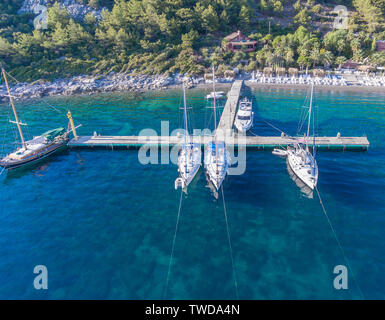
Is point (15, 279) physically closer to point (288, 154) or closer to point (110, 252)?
point (110, 252)

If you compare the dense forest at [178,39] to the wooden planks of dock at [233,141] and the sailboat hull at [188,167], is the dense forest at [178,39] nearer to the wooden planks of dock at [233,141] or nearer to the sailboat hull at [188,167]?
the wooden planks of dock at [233,141]

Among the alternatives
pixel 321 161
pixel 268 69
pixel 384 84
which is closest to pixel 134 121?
pixel 321 161

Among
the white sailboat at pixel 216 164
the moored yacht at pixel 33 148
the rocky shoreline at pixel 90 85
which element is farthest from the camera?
the rocky shoreline at pixel 90 85

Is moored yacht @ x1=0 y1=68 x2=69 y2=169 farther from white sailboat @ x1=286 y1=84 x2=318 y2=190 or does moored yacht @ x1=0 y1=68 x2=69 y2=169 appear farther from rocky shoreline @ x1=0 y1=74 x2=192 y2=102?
rocky shoreline @ x1=0 y1=74 x2=192 y2=102

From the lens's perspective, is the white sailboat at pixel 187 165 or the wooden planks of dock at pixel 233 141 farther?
the wooden planks of dock at pixel 233 141
